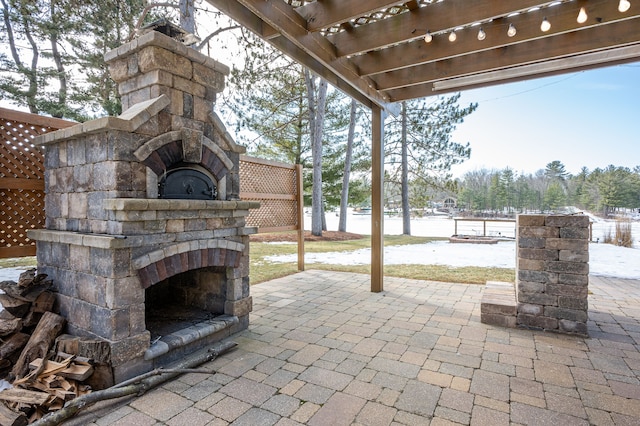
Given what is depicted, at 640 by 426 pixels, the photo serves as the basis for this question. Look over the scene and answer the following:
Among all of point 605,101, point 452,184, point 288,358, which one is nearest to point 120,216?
point 288,358

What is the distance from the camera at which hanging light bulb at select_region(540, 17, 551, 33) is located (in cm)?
260

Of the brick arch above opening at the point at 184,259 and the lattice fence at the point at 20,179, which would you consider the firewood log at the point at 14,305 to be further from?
the brick arch above opening at the point at 184,259

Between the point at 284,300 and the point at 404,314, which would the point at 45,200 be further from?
the point at 404,314

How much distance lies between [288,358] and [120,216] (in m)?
1.60

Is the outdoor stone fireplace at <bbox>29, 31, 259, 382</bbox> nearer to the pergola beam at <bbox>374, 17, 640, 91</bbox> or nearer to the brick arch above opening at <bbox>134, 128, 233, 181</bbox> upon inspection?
the brick arch above opening at <bbox>134, 128, 233, 181</bbox>

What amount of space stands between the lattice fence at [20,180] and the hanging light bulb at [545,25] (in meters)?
4.43

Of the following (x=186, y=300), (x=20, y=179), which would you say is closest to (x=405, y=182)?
(x=186, y=300)

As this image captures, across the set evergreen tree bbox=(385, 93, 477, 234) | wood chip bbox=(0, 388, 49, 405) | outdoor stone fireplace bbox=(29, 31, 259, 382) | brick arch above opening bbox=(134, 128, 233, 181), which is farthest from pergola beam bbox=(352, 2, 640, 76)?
evergreen tree bbox=(385, 93, 477, 234)

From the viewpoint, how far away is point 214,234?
273cm

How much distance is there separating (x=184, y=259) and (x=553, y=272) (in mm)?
3348

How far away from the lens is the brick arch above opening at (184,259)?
2.21 meters

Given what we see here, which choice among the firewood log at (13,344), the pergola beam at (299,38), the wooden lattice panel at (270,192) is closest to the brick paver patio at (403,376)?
the firewood log at (13,344)

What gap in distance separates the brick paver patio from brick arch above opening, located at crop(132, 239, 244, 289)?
0.73 metres

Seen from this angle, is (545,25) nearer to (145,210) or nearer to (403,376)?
(403,376)
